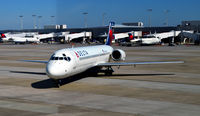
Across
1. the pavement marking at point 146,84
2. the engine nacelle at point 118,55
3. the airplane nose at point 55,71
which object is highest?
the engine nacelle at point 118,55

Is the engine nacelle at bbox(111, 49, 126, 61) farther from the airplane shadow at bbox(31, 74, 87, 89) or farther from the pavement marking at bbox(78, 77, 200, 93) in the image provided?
the airplane shadow at bbox(31, 74, 87, 89)

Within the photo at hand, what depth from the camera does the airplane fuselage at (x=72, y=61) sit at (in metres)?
22.5

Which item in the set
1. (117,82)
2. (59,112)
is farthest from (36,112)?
(117,82)

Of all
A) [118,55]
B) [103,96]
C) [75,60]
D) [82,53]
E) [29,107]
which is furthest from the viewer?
[118,55]

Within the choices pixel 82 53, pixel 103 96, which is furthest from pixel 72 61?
pixel 103 96

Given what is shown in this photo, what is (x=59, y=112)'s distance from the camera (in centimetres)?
1617

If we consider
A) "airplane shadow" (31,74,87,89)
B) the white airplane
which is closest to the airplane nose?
the white airplane

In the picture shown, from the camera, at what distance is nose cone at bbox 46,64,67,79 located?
22156 millimetres

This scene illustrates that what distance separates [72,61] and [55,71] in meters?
2.49

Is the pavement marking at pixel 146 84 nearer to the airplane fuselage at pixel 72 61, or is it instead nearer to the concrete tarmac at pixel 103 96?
the concrete tarmac at pixel 103 96

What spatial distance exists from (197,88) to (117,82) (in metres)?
6.81

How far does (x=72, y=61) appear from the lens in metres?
24.3

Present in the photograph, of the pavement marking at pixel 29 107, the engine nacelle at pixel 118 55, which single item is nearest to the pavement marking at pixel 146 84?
the engine nacelle at pixel 118 55

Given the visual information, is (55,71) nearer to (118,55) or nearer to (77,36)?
(118,55)
